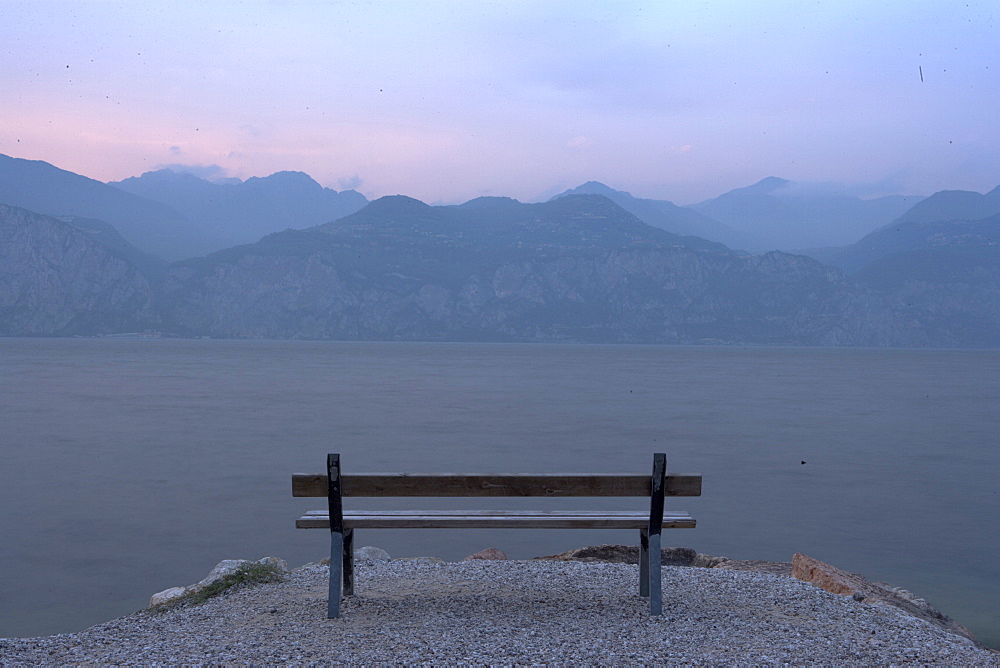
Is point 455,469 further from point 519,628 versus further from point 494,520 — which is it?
point 519,628

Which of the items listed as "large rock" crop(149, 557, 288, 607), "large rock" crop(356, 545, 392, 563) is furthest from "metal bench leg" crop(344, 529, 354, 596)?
"large rock" crop(356, 545, 392, 563)

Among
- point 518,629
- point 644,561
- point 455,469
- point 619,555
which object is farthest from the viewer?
point 455,469

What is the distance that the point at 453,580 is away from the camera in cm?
747

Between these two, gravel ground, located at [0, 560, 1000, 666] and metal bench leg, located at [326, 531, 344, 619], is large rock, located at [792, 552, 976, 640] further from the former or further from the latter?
metal bench leg, located at [326, 531, 344, 619]

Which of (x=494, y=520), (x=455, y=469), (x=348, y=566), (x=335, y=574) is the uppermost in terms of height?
(x=494, y=520)

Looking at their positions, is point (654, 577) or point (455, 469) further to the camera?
point (455, 469)

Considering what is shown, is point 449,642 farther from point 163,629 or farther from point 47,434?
point 47,434

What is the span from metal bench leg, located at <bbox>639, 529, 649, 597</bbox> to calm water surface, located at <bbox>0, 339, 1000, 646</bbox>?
503cm

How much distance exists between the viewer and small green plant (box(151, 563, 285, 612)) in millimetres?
7145

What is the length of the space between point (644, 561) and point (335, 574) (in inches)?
96.8

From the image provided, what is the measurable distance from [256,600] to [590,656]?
3089 mm

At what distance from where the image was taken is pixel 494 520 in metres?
6.09

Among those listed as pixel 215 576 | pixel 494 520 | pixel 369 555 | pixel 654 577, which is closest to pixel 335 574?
pixel 494 520

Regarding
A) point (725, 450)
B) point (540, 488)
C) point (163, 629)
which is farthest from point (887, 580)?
point (725, 450)
